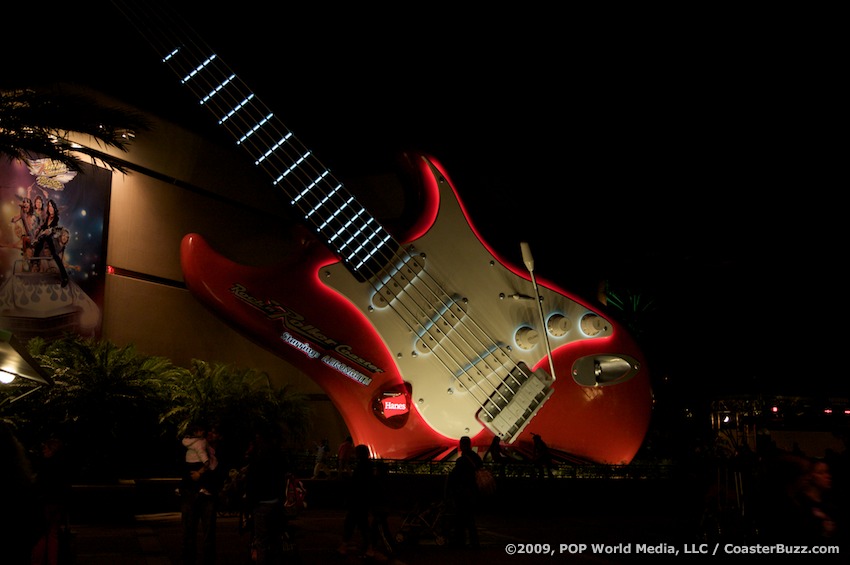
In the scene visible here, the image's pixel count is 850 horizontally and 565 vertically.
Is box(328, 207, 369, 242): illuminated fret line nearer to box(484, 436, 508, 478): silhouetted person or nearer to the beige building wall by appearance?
box(484, 436, 508, 478): silhouetted person

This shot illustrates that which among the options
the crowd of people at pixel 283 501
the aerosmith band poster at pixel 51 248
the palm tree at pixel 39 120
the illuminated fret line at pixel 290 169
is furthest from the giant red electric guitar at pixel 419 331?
the aerosmith band poster at pixel 51 248

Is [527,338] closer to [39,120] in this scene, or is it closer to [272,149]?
[272,149]

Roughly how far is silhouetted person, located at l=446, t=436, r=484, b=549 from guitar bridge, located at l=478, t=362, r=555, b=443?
4022 millimetres

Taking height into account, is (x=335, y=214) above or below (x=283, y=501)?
above

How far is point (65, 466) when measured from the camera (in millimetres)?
7355

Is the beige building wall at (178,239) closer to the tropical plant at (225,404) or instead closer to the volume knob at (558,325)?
the tropical plant at (225,404)

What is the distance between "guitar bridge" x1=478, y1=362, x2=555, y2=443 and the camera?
13211 millimetres

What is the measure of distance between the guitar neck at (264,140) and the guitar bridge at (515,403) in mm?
3279

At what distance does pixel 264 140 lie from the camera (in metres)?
13.8

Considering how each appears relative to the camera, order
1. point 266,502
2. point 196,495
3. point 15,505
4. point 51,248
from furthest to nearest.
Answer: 1. point 51,248
2. point 196,495
3. point 266,502
4. point 15,505

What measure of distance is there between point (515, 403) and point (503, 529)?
9.15 feet

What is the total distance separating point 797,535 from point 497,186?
54.2 ft

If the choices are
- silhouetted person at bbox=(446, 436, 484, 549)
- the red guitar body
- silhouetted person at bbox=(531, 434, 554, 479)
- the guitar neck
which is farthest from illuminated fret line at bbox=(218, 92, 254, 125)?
silhouetted person at bbox=(531, 434, 554, 479)

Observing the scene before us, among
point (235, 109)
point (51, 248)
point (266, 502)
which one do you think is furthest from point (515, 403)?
point (51, 248)
